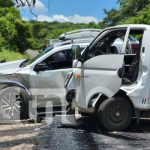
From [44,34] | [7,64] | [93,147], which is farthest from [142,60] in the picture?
[44,34]

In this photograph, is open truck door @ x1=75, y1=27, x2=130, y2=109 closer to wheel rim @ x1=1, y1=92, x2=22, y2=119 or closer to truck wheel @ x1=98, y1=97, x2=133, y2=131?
truck wheel @ x1=98, y1=97, x2=133, y2=131

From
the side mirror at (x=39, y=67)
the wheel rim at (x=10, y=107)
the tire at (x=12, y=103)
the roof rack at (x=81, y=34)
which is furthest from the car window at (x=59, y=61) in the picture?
the roof rack at (x=81, y=34)

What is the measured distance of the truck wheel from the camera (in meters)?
9.75

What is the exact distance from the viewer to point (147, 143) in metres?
8.68

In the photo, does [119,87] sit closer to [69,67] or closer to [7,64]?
[69,67]

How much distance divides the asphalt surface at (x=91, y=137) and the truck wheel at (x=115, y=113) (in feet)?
0.55

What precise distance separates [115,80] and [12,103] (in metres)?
2.81

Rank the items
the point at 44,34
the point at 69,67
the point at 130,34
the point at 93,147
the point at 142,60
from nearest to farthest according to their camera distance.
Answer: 1. the point at 93,147
2. the point at 142,60
3. the point at 130,34
4. the point at 69,67
5. the point at 44,34

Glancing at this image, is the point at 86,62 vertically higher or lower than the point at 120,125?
higher

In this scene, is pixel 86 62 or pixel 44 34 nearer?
pixel 86 62

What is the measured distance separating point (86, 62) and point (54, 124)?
1.64 metres

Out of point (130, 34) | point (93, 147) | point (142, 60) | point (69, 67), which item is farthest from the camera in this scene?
point (69, 67)

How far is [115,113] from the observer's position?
387 inches

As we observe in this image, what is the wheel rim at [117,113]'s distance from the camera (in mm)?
9766
